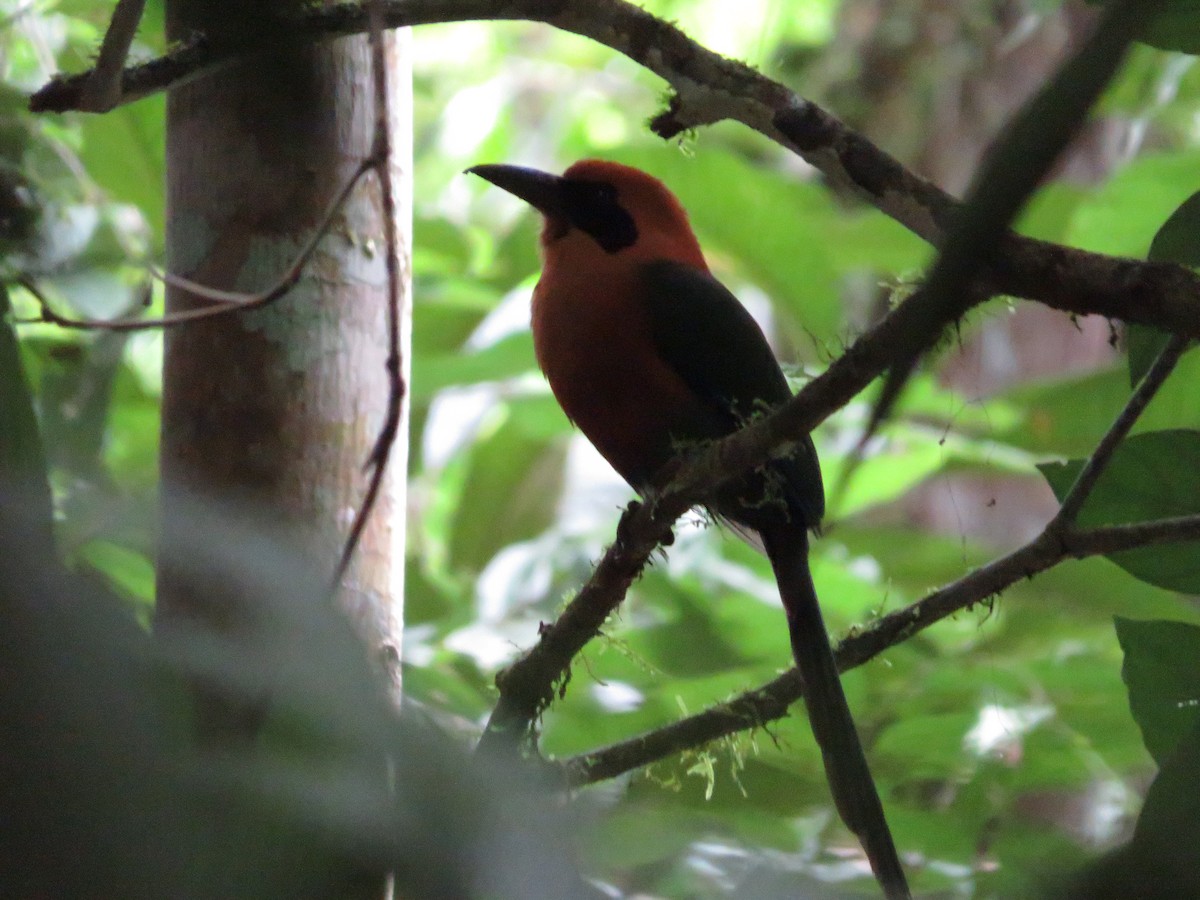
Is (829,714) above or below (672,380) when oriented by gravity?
below

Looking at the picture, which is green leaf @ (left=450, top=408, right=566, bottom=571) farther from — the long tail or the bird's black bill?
the long tail

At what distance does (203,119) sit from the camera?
170 cm

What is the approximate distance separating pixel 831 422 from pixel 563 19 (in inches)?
86.0

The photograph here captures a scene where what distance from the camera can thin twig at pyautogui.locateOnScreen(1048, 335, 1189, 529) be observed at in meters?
1.36

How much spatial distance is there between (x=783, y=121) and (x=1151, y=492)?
0.63 meters

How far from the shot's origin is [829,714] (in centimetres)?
197

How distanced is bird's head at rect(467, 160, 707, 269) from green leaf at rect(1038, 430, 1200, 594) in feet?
4.68

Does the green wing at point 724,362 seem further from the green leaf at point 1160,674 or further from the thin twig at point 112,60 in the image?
the thin twig at point 112,60

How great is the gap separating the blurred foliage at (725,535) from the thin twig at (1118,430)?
5 cm

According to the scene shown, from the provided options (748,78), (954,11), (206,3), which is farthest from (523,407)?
(954,11)

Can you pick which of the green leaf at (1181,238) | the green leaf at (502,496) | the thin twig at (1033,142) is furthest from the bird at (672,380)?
the thin twig at (1033,142)

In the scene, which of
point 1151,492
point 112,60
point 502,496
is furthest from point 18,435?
point 502,496

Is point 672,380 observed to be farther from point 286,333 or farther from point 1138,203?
point 1138,203

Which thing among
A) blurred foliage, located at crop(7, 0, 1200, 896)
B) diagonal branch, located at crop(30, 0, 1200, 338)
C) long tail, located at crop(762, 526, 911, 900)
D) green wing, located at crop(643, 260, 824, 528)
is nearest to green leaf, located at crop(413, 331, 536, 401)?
blurred foliage, located at crop(7, 0, 1200, 896)
